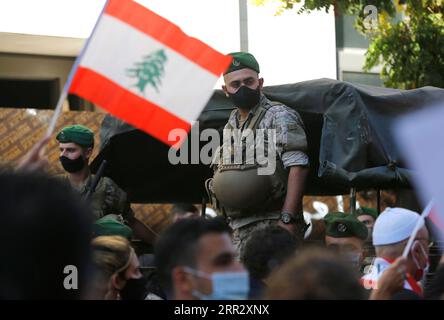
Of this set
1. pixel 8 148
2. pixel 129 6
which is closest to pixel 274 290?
pixel 129 6

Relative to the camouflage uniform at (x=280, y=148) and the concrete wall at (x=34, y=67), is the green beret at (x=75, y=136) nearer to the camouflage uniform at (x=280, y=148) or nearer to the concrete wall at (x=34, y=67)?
the camouflage uniform at (x=280, y=148)

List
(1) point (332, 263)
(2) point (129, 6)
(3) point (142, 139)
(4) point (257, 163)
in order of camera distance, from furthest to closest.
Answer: (3) point (142, 139)
(4) point (257, 163)
(2) point (129, 6)
(1) point (332, 263)

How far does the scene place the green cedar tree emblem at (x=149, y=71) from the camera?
15.1ft

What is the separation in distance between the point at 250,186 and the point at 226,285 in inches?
106

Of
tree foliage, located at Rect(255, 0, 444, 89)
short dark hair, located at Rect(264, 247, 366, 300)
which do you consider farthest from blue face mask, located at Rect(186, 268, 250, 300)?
tree foliage, located at Rect(255, 0, 444, 89)

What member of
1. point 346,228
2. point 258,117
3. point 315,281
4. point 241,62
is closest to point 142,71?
point 241,62

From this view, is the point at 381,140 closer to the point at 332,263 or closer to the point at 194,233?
the point at 194,233

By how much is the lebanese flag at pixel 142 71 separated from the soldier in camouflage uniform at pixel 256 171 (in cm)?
131

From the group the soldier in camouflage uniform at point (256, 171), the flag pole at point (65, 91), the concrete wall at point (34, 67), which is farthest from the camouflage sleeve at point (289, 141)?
the concrete wall at point (34, 67)

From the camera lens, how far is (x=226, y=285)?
337 cm

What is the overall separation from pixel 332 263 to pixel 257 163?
331 cm

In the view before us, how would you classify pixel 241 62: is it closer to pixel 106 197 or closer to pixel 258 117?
pixel 258 117

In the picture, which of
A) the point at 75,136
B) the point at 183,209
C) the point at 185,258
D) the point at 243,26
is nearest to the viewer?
the point at 185,258

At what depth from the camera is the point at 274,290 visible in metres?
2.79
